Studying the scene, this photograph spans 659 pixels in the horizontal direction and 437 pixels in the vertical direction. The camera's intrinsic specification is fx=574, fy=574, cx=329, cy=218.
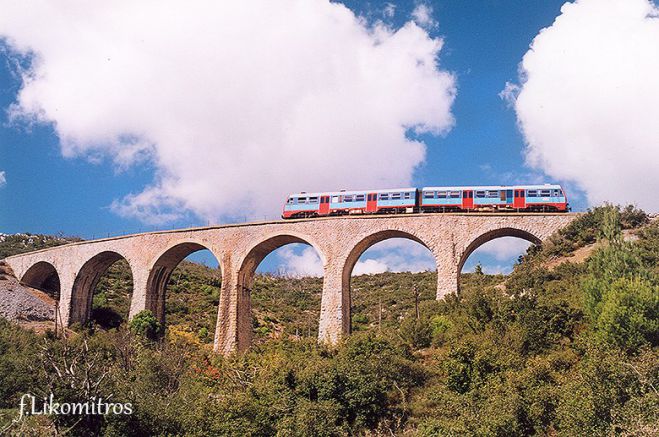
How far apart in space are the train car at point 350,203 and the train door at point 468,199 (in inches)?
96.2

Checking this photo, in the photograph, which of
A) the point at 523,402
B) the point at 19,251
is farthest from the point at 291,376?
the point at 19,251

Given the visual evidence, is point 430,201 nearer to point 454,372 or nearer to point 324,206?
point 324,206

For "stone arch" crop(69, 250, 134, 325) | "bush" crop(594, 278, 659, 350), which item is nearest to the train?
"bush" crop(594, 278, 659, 350)

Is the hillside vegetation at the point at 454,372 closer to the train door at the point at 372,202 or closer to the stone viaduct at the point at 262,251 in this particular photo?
the stone viaduct at the point at 262,251

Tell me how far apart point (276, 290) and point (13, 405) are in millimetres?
35890

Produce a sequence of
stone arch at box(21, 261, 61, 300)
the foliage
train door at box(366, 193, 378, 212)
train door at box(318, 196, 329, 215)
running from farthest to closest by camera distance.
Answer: stone arch at box(21, 261, 61, 300) → train door at box(318, 196, 329, 215) → train door at box(366, 193, 378, 212) → the foliage

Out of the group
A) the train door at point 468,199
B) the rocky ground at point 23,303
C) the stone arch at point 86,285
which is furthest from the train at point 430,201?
the rocky ground at point 23,303

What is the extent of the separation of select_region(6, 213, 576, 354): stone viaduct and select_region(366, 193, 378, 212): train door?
1.81 metres

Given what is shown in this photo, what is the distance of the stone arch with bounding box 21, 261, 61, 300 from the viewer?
44003 mm


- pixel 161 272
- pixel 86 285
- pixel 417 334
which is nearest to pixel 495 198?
pixel 417 334

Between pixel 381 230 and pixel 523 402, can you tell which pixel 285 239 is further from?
pixel 523 402

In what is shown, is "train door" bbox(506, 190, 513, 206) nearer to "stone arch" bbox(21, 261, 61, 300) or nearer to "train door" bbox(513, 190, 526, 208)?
"train door" bbox(513, 190, 526, 208)

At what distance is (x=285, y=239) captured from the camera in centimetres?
3089

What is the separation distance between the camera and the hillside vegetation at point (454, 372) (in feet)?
50.8
